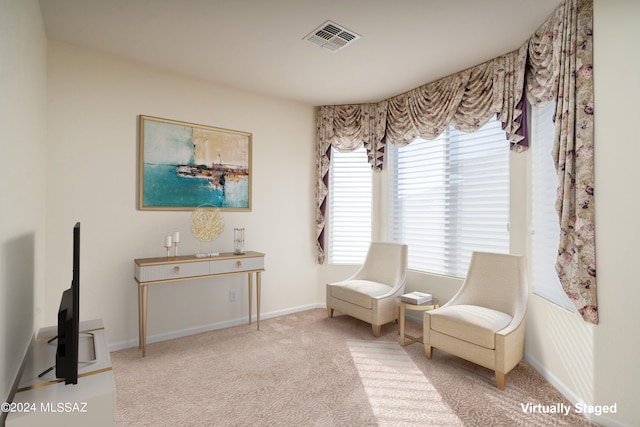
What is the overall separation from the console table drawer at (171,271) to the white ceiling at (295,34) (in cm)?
187

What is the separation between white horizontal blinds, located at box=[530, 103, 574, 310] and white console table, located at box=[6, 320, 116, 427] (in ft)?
9.25

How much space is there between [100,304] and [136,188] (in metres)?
1.07

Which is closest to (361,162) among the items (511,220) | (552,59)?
(511,220)

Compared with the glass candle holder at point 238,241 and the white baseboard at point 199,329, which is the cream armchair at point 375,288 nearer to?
the white baseboard at point 199,329

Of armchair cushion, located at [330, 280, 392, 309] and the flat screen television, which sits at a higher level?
the flat screen television

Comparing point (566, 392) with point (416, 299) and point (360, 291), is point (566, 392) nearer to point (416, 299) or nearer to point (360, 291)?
point (416, 299)

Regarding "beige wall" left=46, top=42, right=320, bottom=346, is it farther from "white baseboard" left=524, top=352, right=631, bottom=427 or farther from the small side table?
"white baseboard" left=524, top=352, right=631, bottom=427

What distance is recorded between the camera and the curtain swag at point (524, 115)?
77.4 inches

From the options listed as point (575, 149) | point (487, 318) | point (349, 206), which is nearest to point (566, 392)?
point (487, 318)

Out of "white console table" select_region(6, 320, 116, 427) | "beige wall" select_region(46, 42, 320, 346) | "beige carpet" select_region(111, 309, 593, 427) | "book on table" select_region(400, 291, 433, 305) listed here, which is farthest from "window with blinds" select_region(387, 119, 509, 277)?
"white console table" select_region(6, 320, 116, 427)

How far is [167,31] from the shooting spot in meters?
2.48

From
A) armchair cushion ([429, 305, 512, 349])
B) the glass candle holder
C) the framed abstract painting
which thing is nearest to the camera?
armchair cushion ([429, 305, 512, 349])

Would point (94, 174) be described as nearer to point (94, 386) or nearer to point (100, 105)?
point (100, 105)

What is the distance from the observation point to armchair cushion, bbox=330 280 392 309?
3320mm
